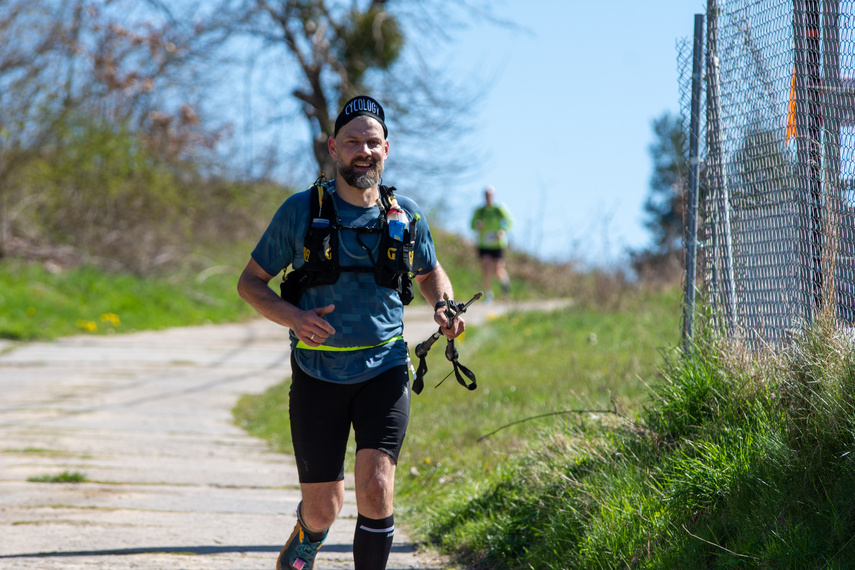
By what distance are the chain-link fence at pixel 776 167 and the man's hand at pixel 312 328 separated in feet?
6.33

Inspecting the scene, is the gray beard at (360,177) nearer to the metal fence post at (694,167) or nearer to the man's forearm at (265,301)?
the man's forearm at (265,301)

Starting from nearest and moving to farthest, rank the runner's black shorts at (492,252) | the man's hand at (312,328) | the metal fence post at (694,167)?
1. the man's hand at (312,328)
2. the metal fence post at (694,167)
3. the runner's black shorts at (492,252)

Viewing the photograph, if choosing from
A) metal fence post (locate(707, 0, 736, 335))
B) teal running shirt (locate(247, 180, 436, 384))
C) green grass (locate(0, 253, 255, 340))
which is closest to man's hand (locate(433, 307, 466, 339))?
teal running shirt (locate(247, 180, 436, 384))

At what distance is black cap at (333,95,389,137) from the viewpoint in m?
3.56

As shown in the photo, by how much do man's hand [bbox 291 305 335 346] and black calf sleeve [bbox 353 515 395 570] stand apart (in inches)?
28.0

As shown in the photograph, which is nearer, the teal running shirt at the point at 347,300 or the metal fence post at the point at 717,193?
the teal running shirt at the point at 347,300

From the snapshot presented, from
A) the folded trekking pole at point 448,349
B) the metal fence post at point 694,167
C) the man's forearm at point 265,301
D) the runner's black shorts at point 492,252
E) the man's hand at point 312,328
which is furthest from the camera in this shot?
the runner's black shorts at point 492,252

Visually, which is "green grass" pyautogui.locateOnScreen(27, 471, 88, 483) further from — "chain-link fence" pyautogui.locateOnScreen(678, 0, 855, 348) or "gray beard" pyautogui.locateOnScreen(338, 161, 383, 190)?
"chain-link fence" pyautogui.locateOnScreen(678, 0, 855, 348)

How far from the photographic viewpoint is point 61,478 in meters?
5.45

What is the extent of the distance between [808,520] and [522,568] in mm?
1340

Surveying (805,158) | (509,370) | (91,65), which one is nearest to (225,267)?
(91,65)

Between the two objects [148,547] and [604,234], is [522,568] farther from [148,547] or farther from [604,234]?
[604,234]

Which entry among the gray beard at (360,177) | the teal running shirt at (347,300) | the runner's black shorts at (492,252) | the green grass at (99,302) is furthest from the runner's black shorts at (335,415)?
the runner's black shorts at (492,252)

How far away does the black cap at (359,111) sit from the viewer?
3564mm
